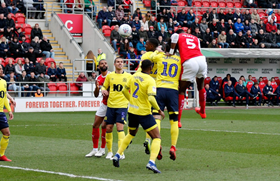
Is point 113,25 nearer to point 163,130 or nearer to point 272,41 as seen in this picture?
point 272,41

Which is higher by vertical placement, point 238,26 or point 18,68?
point 238,26

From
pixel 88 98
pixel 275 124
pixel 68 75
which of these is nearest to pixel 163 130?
pixel 275 124

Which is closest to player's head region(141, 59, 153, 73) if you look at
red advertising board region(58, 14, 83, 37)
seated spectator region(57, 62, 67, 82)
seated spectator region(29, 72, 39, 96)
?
seated spectator region(29, 72, 39, 96)

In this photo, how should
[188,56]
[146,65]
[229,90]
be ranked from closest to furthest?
[146,65], [188,56], [229,90]

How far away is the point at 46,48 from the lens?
2884 centimetres

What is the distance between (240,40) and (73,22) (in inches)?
447

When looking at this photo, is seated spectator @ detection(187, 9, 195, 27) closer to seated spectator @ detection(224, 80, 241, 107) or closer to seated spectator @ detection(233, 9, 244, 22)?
seated spectator @ detection(233, 9, 244, 22)

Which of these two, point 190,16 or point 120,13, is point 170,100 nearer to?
point 120,13

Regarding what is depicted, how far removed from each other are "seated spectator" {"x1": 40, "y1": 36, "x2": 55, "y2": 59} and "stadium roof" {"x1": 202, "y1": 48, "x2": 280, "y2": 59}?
29.8 ft

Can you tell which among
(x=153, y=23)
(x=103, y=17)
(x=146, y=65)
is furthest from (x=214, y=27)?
(x=146, y=65)

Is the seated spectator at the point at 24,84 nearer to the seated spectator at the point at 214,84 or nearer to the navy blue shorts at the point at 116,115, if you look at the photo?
the seated spectator at the point at 214,84

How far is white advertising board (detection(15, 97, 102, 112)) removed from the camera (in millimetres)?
25828

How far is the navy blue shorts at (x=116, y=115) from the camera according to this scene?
985cm

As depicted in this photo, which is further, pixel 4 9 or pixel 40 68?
pixel 4 9
